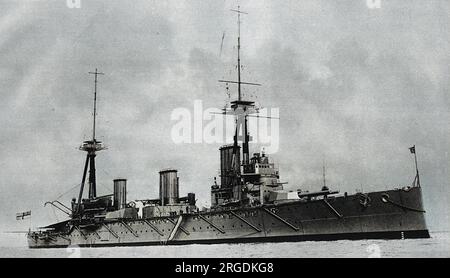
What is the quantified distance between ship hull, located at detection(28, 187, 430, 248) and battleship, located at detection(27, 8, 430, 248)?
45 mm

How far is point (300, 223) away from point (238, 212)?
167 inches

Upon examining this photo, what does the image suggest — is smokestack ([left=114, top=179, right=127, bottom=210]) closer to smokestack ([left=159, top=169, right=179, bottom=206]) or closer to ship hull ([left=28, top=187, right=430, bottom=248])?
ship hull ([left=28, top=187, right=430, bottom=248])

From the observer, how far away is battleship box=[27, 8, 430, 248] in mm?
22766

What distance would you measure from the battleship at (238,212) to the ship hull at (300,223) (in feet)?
0.15

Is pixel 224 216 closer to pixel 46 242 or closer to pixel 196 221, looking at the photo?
pixel 196 221

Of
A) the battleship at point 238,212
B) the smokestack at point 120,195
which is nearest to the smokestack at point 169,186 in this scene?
the battleship at point 238,212

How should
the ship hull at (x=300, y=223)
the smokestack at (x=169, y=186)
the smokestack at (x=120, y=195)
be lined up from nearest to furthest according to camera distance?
the ship hull at (x=300, y=223), the smokestack at (x=169, y=186), the smokestack at (x=120, y=195)

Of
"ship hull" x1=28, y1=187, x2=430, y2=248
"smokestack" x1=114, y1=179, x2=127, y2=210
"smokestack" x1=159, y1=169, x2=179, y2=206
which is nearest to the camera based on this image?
"ship hull" x1=28, y1=187, x2=430, y2=248

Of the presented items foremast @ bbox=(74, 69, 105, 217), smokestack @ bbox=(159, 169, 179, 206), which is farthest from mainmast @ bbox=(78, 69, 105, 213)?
smokestack @ bbox=(159, 169, 179, 206)

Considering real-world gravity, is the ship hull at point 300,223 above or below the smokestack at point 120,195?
below

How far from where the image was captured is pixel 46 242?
4216 cm

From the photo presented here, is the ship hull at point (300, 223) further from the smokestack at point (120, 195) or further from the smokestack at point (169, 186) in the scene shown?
the smokestack at point (120, 195)

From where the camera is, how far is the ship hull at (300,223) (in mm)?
22438
